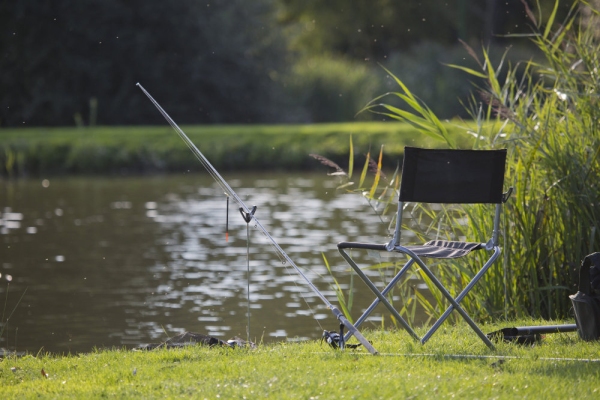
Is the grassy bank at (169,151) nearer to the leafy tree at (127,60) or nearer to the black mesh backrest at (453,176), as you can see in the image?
the leafy tree at (127,60)

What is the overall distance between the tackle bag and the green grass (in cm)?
9

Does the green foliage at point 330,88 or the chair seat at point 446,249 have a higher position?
the green foliage at point 330,88

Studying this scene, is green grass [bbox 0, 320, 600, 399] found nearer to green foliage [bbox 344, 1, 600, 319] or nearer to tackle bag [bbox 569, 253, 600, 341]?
tackle bag [bbox 569, 253, 600, 341]

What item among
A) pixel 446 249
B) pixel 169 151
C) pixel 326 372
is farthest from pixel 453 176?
pixel 169 151

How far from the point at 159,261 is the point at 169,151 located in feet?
31.7

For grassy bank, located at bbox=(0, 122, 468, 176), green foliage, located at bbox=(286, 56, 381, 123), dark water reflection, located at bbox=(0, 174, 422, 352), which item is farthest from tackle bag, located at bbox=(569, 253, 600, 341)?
green foliage, located at bbox=(286, 56, 381, 123)

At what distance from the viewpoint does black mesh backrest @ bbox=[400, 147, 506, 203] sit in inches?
167

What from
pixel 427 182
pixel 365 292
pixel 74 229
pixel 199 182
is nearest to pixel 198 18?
pixel 199 182

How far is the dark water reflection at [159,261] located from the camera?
680cm

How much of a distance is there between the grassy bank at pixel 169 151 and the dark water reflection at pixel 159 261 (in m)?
2.43

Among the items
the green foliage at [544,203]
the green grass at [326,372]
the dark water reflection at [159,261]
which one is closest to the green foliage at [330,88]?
the dark water reflection at [159,261]

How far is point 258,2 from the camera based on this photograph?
26234 millimetres

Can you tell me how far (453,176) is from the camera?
4.30 m

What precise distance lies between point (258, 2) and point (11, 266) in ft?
60.0
